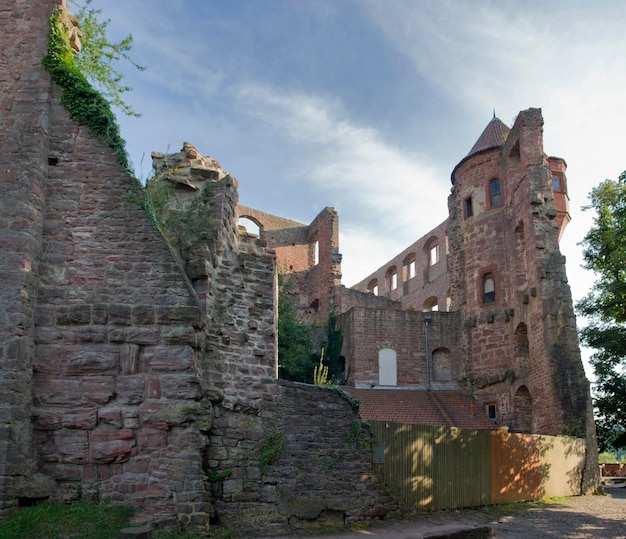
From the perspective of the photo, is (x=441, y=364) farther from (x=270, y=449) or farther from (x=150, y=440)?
(x=150, y=440)

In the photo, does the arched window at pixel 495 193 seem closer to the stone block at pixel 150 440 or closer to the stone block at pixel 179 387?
the stone block at pixel 179 387

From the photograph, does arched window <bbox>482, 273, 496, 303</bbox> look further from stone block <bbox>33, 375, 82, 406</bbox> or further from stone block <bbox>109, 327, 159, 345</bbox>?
stone block <bbox>33, 375, 82, 406</bbox>

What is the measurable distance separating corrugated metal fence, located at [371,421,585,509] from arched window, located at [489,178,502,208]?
12.2m

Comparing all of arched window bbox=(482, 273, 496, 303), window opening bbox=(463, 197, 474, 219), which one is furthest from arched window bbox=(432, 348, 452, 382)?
window opening bbox=(463, 197, 474, 219)

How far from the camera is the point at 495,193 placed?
2936cm

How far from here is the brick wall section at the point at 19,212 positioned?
28.3ft

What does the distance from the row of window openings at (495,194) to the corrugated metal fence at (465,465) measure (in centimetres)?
1232

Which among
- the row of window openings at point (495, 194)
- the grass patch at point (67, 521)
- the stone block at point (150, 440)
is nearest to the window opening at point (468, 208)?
the row of window openings at point (495, 194)

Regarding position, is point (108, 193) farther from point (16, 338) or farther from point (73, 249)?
point (16, 338)

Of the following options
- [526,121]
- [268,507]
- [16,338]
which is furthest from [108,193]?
[526,121]

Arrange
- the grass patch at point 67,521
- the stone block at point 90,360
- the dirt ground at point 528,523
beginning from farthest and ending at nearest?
the dirt ground at point 528,523 < the stone block at point 90,360 < the grass patch at point 67,521

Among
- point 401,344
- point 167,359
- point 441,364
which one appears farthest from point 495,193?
point 167,359

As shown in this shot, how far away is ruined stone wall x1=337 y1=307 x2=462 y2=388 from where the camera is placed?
29609 mm

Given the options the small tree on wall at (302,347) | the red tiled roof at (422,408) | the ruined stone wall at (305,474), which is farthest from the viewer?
the small tree on wall at (302,347)
